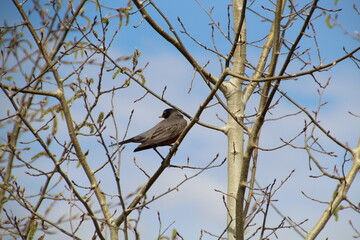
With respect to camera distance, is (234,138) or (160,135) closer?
(234,138)

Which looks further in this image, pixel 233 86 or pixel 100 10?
pixel 233 86

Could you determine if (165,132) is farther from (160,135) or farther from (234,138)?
(234,138)

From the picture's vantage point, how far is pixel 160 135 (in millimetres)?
7113

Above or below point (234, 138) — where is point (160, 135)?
above

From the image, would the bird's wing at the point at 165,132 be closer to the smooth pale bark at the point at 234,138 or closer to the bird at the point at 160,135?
the bird at the point at 160,135

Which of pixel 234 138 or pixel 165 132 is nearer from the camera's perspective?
pixel 234 138

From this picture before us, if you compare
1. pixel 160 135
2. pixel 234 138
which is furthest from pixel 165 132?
pixel 234 138

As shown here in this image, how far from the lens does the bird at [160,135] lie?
22.4 ft

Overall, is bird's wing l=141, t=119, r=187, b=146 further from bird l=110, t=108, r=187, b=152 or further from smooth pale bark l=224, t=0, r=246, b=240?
smooth pale bark l=224, t=0, r=246, b=240

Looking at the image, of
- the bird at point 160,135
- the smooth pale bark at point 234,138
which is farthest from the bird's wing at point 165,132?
the smooth pale bark at point 234,138

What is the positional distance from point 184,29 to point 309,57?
1.71 metres

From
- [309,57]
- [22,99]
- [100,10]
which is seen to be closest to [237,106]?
[309,57]

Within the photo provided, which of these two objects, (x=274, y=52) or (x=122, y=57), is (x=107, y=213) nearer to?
(x=122, y=57)

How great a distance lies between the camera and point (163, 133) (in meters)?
7.18
